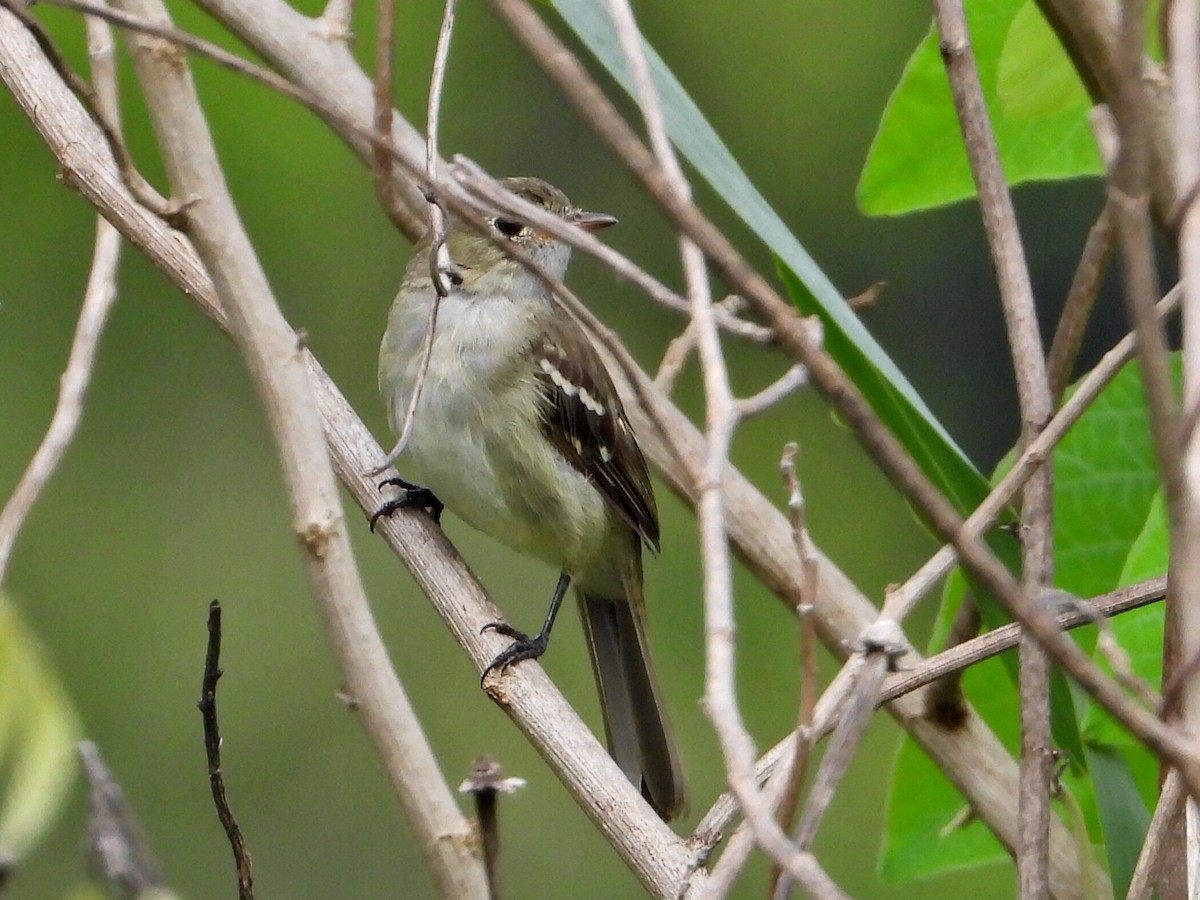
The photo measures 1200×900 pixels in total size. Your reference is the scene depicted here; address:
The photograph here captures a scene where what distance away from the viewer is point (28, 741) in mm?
1280

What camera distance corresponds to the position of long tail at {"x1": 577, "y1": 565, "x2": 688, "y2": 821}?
3367 millimetres

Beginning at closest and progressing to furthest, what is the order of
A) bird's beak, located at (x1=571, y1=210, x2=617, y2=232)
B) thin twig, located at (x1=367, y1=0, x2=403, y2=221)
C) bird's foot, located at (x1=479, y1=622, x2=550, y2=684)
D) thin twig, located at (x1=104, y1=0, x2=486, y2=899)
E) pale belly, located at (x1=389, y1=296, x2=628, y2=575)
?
thin twig, located at (x1=104, y1=0, x2=486, y2=899) → thin twig, located at (x1=367, y1=0, x2=403, y2=221) → bird's foot, located at (x1=479, y1=622, x2=550, y2=684) → pale belly, located at (x1=389, y1=296, x2=628, y2=575) → bird's beak, located at (x1=571, y1=210, x2=617, y2=232)

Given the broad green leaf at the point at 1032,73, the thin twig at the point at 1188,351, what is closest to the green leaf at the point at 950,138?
the broad green leaf at the point at 1032,73

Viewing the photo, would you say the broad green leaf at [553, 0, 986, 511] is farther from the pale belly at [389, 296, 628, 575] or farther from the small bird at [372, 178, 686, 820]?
the pale belly at [389, 296, 628, 575]

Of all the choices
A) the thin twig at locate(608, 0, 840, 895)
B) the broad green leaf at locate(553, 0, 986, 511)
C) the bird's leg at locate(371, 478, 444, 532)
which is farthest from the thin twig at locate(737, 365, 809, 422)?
the bird's leg at locate(371, 478, 444, 532)

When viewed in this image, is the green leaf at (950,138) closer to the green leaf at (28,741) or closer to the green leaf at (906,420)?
the green leaf at (906,420)

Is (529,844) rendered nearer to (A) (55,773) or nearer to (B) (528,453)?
(B) (528,453)

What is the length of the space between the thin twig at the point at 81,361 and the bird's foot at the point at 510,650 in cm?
71

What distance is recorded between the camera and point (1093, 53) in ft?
5.21

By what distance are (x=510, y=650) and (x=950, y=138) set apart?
959 mm

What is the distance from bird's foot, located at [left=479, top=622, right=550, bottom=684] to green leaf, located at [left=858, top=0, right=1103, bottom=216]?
0.80 metres

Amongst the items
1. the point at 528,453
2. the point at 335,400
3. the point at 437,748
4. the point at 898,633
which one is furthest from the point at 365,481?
the point at 437,748

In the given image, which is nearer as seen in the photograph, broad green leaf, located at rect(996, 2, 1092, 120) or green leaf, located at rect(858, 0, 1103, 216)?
broad green leaf, located at rect(996, 2, 1092, 120)

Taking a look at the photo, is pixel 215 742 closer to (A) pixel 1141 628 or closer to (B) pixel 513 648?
(B) pixel 513 648
